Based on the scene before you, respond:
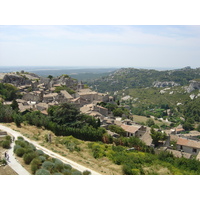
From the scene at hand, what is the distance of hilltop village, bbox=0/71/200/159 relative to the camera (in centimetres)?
2689

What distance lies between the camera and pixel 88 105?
3978 cm

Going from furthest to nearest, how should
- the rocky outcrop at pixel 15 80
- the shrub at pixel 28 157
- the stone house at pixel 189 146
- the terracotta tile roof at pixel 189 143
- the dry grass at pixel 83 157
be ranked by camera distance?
the rocky outcrop at pixel 15 80
the terracotta tile roof at pixel 189 143
the stone house at pixel 189 146
the dry grass at pixel 83 157
the shrub at pixel 28 157

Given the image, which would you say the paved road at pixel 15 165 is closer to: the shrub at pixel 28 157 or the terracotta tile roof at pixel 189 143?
the shrub at pixel 28 157

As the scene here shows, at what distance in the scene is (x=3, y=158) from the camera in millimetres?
14094

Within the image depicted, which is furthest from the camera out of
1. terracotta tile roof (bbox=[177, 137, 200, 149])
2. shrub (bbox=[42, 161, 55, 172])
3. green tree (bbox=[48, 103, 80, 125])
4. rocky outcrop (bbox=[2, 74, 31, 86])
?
rocky outcrop (bbox=[2, 74, 31, 86])

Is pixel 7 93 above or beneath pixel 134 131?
above

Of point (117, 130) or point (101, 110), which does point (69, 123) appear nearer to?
point (117, 130)

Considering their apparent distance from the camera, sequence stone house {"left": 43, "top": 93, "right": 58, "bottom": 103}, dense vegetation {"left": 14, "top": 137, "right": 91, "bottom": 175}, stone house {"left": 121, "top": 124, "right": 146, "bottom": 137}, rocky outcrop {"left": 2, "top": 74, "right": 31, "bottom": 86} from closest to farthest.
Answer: dense vegetation {"left": 14, "top": 137, "right": 91, "bottom": 175} < stone house {"left": 121, "top": 124, "right": 146, "bottom": 137} < stone house {"left": 43, "top": 93, "right": 58, "bottom": 103} < rocky outcrop {"left": 2, "top": 74, "right": 31, "bottom": 86}

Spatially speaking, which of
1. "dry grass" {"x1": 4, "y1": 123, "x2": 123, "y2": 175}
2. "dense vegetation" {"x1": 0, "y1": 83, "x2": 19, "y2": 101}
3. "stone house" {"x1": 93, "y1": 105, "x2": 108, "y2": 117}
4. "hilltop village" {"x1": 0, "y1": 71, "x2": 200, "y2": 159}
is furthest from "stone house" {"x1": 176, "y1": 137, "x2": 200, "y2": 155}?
"dense vegetation" {"x1": 0, "y1": 83, "x2": 19, "y2": 101}

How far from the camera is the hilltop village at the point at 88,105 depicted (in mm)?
26891

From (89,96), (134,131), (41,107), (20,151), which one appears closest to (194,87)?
(89,96)

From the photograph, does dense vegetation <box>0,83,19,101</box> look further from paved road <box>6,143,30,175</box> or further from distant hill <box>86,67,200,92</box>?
distant hill <box>86,67,200,92</box>

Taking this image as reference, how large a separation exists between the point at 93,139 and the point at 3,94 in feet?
82.0

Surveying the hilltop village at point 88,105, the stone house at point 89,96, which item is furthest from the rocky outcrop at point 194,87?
the stone house at point 89,96
